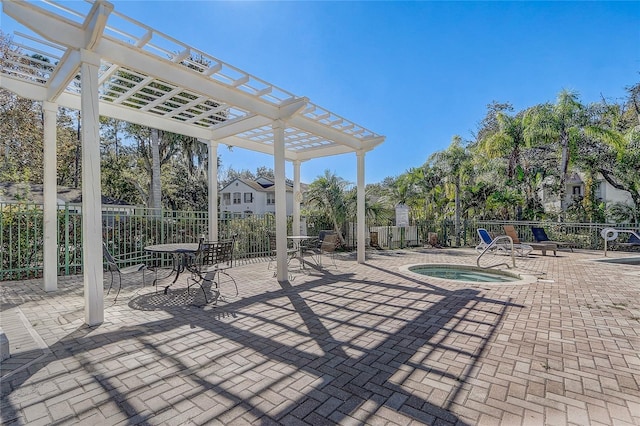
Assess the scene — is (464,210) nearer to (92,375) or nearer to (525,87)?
(525,87)

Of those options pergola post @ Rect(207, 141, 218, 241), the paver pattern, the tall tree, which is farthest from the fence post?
the tall tree

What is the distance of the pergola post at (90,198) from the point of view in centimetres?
397

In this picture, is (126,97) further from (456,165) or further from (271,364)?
(456,165)

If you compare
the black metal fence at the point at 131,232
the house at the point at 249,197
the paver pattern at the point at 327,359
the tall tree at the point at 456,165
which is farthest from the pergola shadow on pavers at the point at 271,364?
the house at the point at 249,197

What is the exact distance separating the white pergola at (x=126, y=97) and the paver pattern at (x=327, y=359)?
1121 mm

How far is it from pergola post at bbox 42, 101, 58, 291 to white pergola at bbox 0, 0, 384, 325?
0.05ft

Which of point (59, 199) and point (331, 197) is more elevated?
point (59, 199)

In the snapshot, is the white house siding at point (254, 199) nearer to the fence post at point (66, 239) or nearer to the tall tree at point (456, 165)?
the tall tree at point (456, 165)

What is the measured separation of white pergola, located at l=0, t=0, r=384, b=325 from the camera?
13.0 ft

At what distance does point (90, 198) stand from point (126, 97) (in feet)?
9.47

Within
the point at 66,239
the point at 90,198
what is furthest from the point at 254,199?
the point at 90,198

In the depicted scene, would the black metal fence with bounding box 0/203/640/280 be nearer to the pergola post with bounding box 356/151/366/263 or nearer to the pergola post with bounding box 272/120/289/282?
the pergola post with bounding box 356/151/366/263

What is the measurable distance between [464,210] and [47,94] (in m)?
16.8

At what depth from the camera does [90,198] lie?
401 cm
